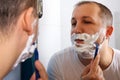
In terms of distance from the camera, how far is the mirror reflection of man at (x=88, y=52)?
95 centimetres

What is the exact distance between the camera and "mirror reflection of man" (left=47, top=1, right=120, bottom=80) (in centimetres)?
95

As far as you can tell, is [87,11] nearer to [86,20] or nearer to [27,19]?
[86,20]

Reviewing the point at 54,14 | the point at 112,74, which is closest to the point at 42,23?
the point at 54,14

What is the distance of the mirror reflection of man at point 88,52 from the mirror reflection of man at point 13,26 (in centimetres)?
47

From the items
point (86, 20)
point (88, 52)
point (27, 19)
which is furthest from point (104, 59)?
point (27, 19)

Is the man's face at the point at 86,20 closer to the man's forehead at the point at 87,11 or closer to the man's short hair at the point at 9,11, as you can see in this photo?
the man's forehead at the point at 87,11

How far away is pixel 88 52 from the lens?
969 mm

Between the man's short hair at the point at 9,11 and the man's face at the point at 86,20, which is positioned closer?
the man's short hair at the point at 9,11

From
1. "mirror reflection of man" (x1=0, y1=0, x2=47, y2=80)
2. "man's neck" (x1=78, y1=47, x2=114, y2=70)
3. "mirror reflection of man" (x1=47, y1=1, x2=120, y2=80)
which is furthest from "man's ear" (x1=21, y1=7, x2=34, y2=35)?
"man's neck" (x1=78, y1=47, x2=114, y2=70)

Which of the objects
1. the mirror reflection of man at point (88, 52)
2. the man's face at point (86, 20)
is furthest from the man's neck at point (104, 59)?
the man's face at point (86, 20)

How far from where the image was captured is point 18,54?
1.70 feet

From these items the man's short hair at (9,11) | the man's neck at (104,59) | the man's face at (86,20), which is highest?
the man's short hair at (9,11)

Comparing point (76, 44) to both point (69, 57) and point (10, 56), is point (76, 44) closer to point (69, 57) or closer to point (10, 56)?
point (69, 57)

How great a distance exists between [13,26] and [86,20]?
1.87 ft
